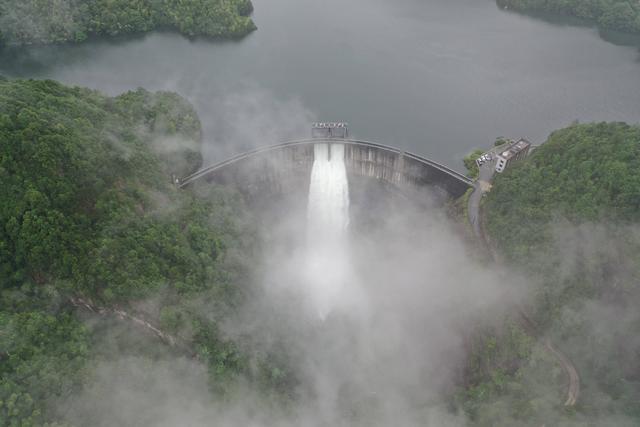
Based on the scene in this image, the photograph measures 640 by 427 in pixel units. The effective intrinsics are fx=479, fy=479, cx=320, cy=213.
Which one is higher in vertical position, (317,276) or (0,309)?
(0,309)

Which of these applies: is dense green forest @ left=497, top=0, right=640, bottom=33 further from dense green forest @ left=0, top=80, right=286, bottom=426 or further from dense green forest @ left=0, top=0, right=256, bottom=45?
dense green forest @ left=0, top=80, right=286, bottom=426

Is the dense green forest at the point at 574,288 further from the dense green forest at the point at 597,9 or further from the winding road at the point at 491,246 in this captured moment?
the dense green forest at the point at 597,9

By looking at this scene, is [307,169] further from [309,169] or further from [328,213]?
[328,213]

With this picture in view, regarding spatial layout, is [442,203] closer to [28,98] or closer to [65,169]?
[65,169]

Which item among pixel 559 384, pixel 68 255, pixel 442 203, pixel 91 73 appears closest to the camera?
pixel 68 255

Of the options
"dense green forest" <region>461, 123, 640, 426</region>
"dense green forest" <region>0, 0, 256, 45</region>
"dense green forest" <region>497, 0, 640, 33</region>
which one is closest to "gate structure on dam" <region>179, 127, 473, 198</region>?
"dense green forest" <region>461, 123, 640, 426</region>

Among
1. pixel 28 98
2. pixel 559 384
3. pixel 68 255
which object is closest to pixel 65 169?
pixel 68 255
